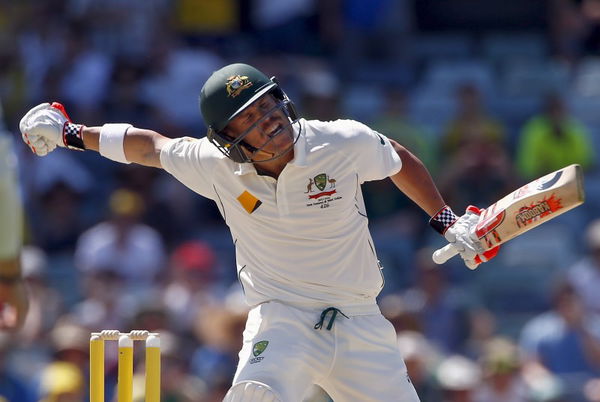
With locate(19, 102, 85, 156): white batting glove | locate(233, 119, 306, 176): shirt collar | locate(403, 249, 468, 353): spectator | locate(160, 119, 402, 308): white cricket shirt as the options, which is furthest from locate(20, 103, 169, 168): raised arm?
locate(403, 249, 468, 353): spectator

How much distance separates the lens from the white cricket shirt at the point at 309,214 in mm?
4676

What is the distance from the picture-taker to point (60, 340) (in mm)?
7746

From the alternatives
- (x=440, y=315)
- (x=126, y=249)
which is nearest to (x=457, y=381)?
(x=440, y=315)

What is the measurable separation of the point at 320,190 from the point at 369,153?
0.76ft

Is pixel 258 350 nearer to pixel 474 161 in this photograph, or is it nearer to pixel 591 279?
pixel 591 279

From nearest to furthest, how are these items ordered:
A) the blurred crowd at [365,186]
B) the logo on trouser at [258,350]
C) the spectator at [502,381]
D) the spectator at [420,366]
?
the logo on trouser at [258,350]
the spectator at [420,366]
the spectator at [502,381]
the blurred crowd at [365,186]

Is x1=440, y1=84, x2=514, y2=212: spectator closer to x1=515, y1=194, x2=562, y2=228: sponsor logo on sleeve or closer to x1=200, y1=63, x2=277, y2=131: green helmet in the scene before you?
x1=515, y1=194, x2=562, y2=228: sponsor logo on sleeve

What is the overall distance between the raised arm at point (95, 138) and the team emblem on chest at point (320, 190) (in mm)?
627

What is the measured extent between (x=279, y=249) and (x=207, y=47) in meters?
6.49

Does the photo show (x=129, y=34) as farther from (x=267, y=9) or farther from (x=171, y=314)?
(x=171, y=314)

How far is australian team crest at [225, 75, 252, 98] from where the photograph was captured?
15.2ft

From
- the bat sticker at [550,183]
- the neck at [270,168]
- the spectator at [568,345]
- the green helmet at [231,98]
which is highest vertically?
the green helmet at [231,98]

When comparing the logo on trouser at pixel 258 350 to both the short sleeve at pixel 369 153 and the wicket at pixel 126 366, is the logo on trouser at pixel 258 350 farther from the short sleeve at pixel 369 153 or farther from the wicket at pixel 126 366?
the short sleeve at pixel 369 153

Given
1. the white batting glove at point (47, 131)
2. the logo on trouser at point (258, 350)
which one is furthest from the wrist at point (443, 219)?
the white batting glove at point (47, 131)
